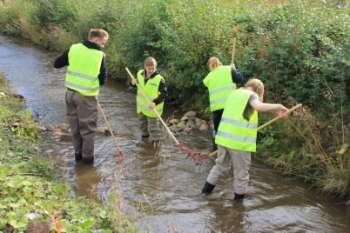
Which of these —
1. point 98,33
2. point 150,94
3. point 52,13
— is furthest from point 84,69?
point 52,13

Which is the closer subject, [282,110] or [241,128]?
[282,110]

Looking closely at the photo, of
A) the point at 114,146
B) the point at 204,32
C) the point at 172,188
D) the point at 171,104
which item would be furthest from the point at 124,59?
the point at 172,188

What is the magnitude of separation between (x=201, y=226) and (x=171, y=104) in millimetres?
6947

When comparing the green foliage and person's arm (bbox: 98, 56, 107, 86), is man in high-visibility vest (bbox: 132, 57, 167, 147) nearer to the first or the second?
person's arm (bbox: 98, 56, 107, 86)

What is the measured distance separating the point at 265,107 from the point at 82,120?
3688 millimetres

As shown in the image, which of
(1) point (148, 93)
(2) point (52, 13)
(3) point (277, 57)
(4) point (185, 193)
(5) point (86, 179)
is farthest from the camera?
(2) point (52, 13)

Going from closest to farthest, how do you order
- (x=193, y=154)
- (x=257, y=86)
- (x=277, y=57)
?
(x=257, y=86) → (x=193, y=154) → (x=277, y=57)

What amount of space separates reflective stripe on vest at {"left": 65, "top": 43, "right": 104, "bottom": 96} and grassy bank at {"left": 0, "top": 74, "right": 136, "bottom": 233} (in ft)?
4.81

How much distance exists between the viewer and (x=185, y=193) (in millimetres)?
8867

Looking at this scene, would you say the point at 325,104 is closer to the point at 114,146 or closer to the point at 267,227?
the point at 267,227

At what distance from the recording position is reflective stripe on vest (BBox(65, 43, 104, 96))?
30.8 feet

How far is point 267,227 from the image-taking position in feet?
25.3

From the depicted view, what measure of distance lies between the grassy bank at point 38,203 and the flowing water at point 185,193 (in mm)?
669

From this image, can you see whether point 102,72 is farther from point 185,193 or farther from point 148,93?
point 185,193
